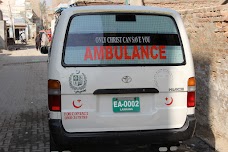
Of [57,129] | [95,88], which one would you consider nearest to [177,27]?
[95,88]

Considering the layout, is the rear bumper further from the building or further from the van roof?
the building

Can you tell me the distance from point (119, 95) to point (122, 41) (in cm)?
61

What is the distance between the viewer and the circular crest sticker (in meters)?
3.46

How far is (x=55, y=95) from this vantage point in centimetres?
348

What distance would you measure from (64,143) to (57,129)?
18 cm

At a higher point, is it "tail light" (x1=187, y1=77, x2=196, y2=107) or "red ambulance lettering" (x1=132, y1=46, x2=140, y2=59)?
"red ambulance lettering" (x1=132, y1=46, x2=140, y2=59)

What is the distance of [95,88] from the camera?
3500 millimetres

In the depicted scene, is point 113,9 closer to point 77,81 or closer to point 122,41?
point 122,41

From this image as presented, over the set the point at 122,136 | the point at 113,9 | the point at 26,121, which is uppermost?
the point at 113,9

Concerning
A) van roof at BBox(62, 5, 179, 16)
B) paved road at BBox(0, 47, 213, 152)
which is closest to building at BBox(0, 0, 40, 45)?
paved road at BBox(0, 47, 213, 152)

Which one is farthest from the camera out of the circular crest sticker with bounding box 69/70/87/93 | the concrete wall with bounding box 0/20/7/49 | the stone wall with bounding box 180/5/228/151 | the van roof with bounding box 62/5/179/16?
the concrete wall with bounding box 0/20/7/49

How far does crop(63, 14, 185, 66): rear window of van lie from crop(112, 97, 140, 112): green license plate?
0.40m

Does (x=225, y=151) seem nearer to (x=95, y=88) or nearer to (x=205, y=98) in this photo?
(x=205, y=98)

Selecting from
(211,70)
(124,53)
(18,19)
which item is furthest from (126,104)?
(18,19)
